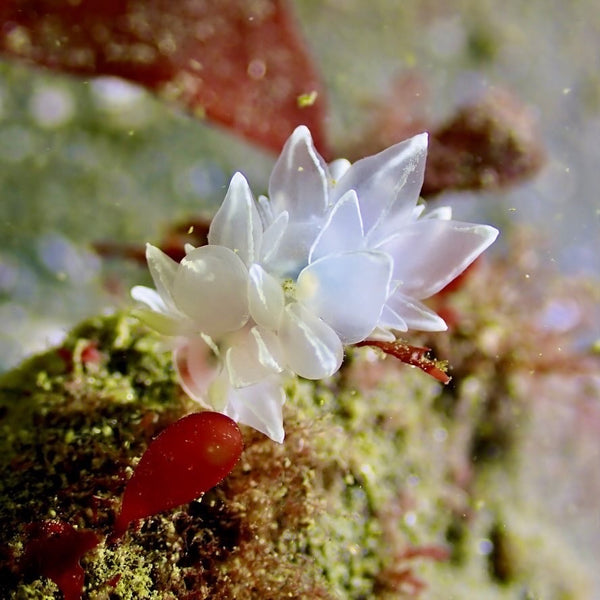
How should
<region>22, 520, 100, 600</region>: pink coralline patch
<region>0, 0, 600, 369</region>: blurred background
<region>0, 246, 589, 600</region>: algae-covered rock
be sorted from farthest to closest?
<region>0, 0, 600, 369</region>: blurred background
<region>0, 246, 589, 600</region>: algae-covered rock
<region>22, 520, 100, 600</region>: pink coralline patch

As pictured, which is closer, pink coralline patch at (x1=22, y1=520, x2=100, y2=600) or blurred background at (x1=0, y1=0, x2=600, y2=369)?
pink coralline patch at (x1=22, y1=520, x2=100, y2=600)

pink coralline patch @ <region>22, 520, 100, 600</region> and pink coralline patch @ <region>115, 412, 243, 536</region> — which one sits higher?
pink coralline patch @ <region>115, 412, 243, 536</region>

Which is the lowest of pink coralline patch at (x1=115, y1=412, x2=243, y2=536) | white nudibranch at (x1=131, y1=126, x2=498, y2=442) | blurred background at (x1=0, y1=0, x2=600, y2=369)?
blurred background at (x1=0, y1=0, x2=600, y2=369)

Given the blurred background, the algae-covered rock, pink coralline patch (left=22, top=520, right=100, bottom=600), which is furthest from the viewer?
the blurred background

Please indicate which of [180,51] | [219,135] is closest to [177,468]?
[219,135]

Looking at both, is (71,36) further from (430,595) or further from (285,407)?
(430,595)

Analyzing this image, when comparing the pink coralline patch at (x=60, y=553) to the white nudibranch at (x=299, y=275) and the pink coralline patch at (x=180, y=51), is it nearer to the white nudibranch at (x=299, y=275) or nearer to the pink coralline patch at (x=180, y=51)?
the white nudibranch at (x=299, y=275)

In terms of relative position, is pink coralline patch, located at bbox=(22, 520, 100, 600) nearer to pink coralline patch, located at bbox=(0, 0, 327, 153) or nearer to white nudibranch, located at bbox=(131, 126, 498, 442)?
white nudibranch, located at bbox=(131, 126, 498, 442)

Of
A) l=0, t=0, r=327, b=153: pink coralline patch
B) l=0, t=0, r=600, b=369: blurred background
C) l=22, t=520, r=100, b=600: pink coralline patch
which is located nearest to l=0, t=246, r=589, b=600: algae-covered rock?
l=22, t=520, r=100, b=600: pink coralline patch
